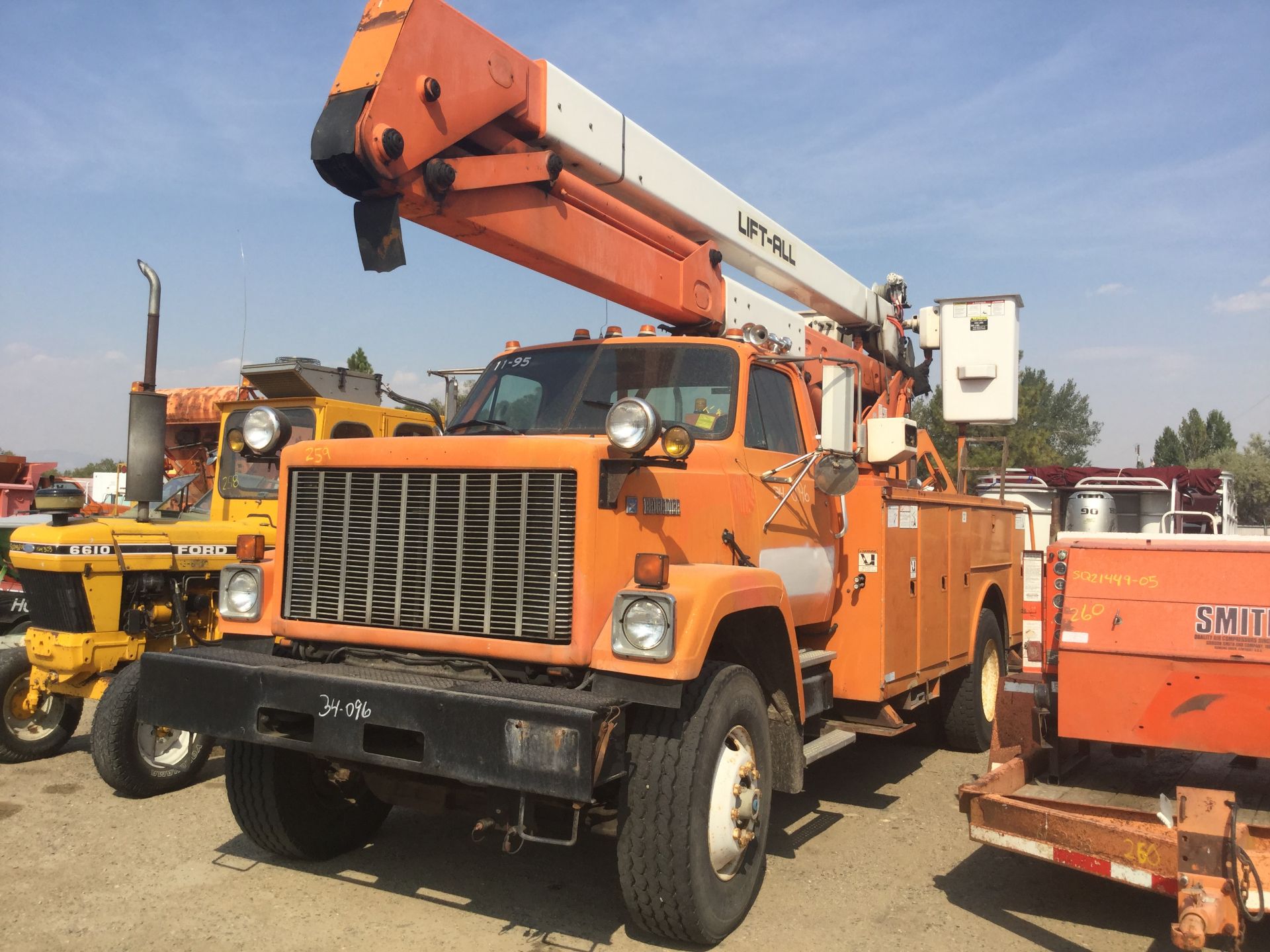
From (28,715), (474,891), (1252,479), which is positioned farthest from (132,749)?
(1252,479)

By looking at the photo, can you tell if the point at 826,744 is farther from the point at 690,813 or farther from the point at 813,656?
the point at 690,813

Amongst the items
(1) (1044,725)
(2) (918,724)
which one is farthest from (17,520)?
(1) (1044,725)

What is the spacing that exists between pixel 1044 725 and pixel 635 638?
2450 millimetres

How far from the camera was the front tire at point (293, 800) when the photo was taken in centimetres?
480

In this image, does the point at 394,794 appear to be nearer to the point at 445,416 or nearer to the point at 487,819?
the point at 487,819

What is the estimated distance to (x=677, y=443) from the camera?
4.18 meters

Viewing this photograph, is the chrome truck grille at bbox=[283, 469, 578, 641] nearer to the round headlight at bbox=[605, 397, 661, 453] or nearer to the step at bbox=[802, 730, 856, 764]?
the round headlight at bbox=[605, 397, 661, 453]

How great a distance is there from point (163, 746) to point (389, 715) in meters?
3.38

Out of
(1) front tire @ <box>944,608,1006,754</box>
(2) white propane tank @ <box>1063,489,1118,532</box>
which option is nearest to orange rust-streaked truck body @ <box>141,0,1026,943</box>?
(1) front tire @ <box>944,608,1006,754</box>

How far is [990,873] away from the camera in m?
5.12

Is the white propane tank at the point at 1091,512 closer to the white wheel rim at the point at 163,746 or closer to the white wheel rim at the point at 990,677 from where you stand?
the white wheel rim at the point at 990,677

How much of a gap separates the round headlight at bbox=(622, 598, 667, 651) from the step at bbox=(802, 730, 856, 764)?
1534 mm

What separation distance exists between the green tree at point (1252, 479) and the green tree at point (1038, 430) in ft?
25.5

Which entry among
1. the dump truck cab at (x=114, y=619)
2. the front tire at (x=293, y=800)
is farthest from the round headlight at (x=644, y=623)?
the dump truck cab at (x=114, y=619)
